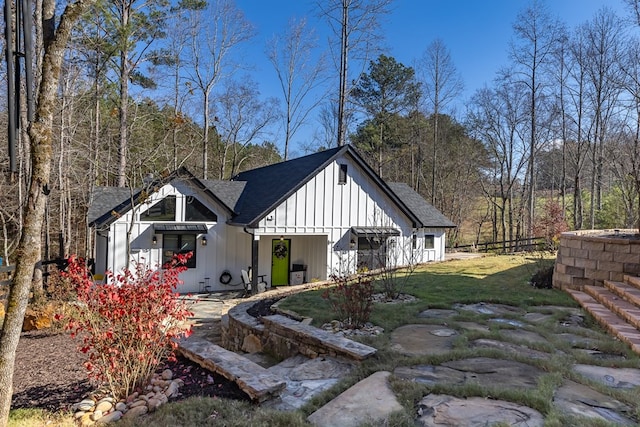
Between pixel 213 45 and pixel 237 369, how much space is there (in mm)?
19851

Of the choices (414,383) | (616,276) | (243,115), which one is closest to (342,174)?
(616,276)

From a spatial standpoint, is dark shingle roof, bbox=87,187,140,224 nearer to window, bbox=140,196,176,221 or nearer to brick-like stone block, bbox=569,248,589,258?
window, bbox=140,196,176,221

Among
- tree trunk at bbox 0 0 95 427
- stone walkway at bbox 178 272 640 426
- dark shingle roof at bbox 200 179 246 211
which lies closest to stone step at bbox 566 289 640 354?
stone walkway at bbox 178 272 640 426

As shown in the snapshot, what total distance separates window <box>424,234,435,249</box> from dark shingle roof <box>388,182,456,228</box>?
0.57 m

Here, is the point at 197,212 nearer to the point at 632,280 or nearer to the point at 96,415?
the point at 96,415

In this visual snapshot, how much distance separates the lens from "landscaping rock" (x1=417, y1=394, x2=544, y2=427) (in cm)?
271

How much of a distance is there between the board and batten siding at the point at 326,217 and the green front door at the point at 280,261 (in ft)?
0.67

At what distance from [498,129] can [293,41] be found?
533 inches

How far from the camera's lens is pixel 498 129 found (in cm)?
2380

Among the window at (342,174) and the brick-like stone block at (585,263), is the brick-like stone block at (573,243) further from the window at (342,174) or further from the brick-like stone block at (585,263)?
the window at (342,174)

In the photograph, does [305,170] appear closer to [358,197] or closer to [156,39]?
[358,197]

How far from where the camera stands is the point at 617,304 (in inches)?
230

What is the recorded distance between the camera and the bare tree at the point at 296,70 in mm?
20422

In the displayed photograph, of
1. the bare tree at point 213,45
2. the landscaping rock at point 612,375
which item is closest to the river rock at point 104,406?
the landscaping rock at point 612,375
